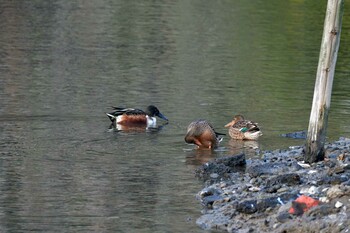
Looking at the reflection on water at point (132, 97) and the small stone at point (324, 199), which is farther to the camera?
the reflection on water at point (132, 97)

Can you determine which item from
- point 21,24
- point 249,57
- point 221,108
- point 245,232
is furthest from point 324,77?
point 21,24

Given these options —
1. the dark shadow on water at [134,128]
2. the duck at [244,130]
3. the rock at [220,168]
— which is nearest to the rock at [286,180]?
the rock at [220,168]

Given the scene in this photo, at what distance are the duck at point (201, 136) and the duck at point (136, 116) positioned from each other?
240 centimetres

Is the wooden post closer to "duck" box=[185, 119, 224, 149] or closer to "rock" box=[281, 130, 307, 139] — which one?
"duck" box=[185, 119, 224, 149]

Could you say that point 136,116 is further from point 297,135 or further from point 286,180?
point 286,180

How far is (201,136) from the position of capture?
18.0 m

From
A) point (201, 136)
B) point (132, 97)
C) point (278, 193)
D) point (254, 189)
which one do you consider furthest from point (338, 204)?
point (132, 97)

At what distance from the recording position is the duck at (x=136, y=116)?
804 inches

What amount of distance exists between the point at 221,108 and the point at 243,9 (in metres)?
25.4

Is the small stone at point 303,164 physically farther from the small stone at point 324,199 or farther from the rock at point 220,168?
the small stone at point 324,199

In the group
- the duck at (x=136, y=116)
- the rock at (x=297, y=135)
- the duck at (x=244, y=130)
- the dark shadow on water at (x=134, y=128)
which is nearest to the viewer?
the duck at (x=244, y=130)

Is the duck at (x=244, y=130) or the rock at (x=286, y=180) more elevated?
the rock at (x=286, y=180)

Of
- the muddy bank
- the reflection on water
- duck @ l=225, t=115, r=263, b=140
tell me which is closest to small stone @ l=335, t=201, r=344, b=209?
the muddy bank

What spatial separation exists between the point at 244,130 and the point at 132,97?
17.9ft
